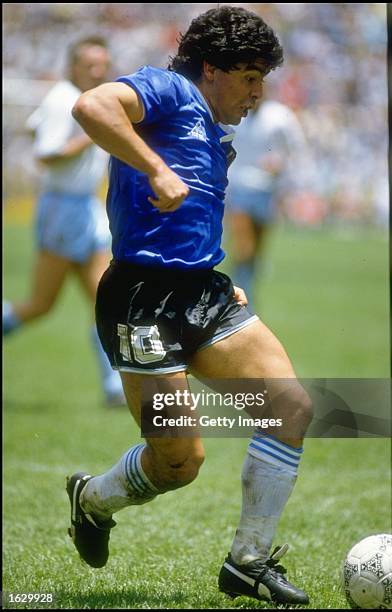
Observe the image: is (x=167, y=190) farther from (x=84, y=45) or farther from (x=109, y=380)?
(x=109, y=380)

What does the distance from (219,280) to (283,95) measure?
14.1 meters

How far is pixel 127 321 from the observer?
338cm

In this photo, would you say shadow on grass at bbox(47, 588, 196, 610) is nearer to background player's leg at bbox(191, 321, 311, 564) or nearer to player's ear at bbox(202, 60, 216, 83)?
background player's leg at bbox(191, 321, 311, 564)

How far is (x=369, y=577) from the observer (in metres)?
3.39

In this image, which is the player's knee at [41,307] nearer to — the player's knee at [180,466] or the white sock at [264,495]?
the player's knee at [180,466]

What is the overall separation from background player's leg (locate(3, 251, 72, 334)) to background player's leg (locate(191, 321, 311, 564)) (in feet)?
12.0

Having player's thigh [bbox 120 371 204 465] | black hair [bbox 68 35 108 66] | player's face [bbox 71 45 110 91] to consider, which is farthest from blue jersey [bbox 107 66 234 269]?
black hair [bbox 68 35 108 66]

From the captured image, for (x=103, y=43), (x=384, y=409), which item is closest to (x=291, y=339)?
(x=103, y=43)

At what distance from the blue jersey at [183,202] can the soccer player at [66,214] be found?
3.38 metres

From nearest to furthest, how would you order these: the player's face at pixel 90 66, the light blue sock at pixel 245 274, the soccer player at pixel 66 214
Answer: the player's face at pixel 90 66 < the soccer player at pixel 66 214 < the light blue sock at pixel 245 274

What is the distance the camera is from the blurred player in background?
9055 millimetres

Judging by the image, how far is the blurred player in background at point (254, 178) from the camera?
9.05 metres

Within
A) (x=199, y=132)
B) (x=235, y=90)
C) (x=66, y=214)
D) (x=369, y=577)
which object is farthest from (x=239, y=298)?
(x=66, y=214)

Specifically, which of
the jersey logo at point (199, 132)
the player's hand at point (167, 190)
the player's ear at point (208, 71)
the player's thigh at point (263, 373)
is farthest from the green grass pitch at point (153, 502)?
the player's ear at point (208, 71)
